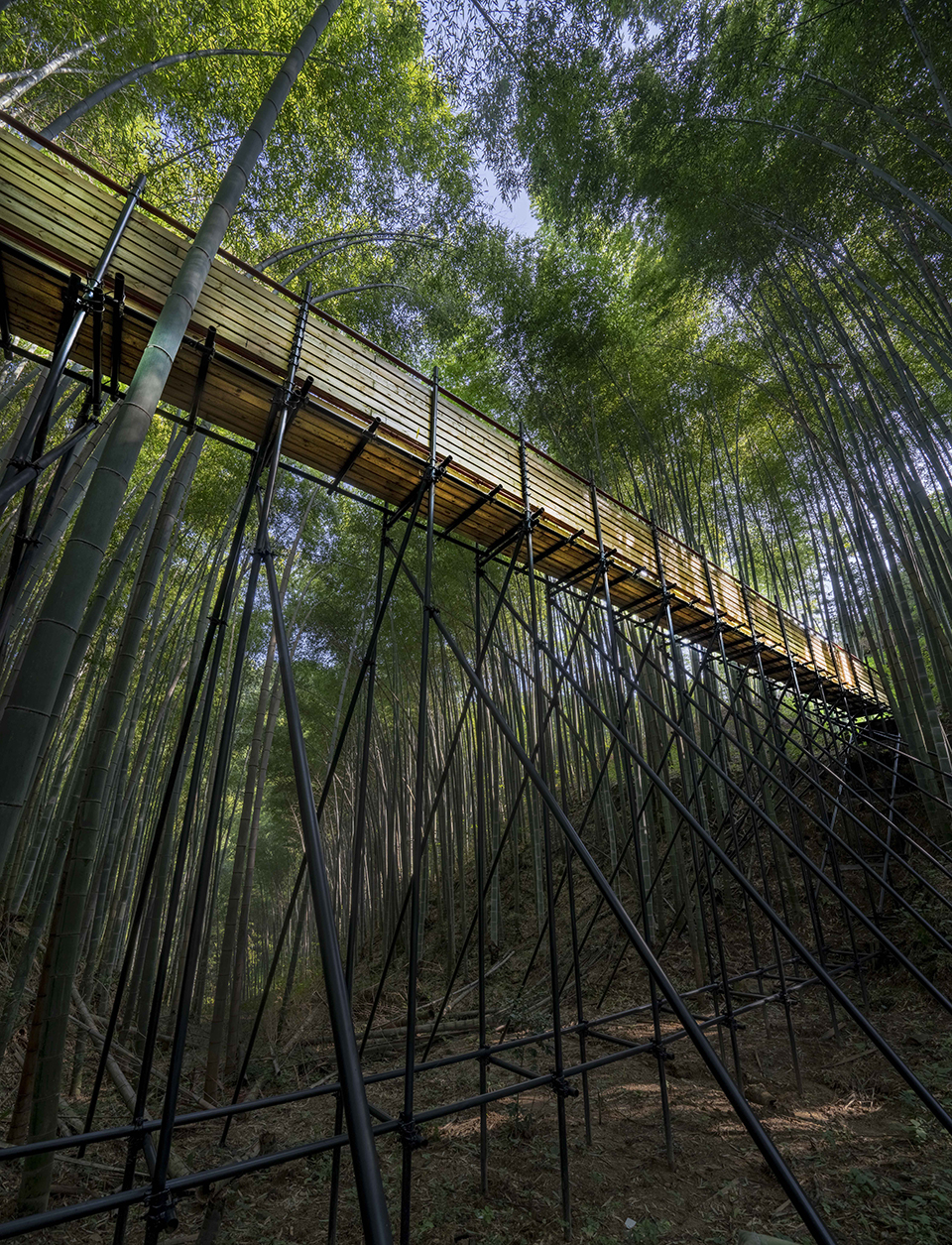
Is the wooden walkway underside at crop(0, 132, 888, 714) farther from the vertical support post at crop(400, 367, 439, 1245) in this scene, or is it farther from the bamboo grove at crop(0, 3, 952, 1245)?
the vertical support post at crop(400, 367, 439, 1245)

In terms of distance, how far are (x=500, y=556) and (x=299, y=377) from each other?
2370 mm

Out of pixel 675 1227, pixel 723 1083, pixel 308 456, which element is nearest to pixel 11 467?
pixel 308 456

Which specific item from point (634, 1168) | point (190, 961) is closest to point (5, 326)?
A: point (190, 961)

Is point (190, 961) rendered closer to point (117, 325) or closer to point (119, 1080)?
point (117, 325)

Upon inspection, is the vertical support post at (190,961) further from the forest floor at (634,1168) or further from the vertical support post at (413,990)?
the forest floor at (634,1168)

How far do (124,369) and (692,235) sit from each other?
17.8 feet

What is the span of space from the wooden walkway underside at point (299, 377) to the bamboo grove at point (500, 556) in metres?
0.09

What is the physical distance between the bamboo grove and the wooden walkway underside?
0.29ft

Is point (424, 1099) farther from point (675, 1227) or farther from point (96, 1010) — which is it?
point (96, 1010)

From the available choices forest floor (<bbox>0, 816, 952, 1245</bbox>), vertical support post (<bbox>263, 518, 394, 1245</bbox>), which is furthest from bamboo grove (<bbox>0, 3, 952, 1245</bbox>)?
forest floor (<bbox>0, 816, 952, 1245</bbox>)

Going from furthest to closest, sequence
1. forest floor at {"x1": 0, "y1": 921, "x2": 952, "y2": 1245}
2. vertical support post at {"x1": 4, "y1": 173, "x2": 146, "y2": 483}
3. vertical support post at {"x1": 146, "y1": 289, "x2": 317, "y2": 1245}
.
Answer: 1. forest floor at {"x1": 0, "y1": 921, "x2": 952, "y2": 1245}
2. vertical support post at {"x1": 4, "y1": 173, "x2": 146, "y2": 483}
3. vertical support post at {"x1": 146, "y1": 289, "x2": 317, "y2": 1245}

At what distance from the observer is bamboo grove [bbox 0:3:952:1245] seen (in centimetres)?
222

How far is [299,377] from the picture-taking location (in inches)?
115

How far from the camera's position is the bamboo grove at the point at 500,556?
2.22m
